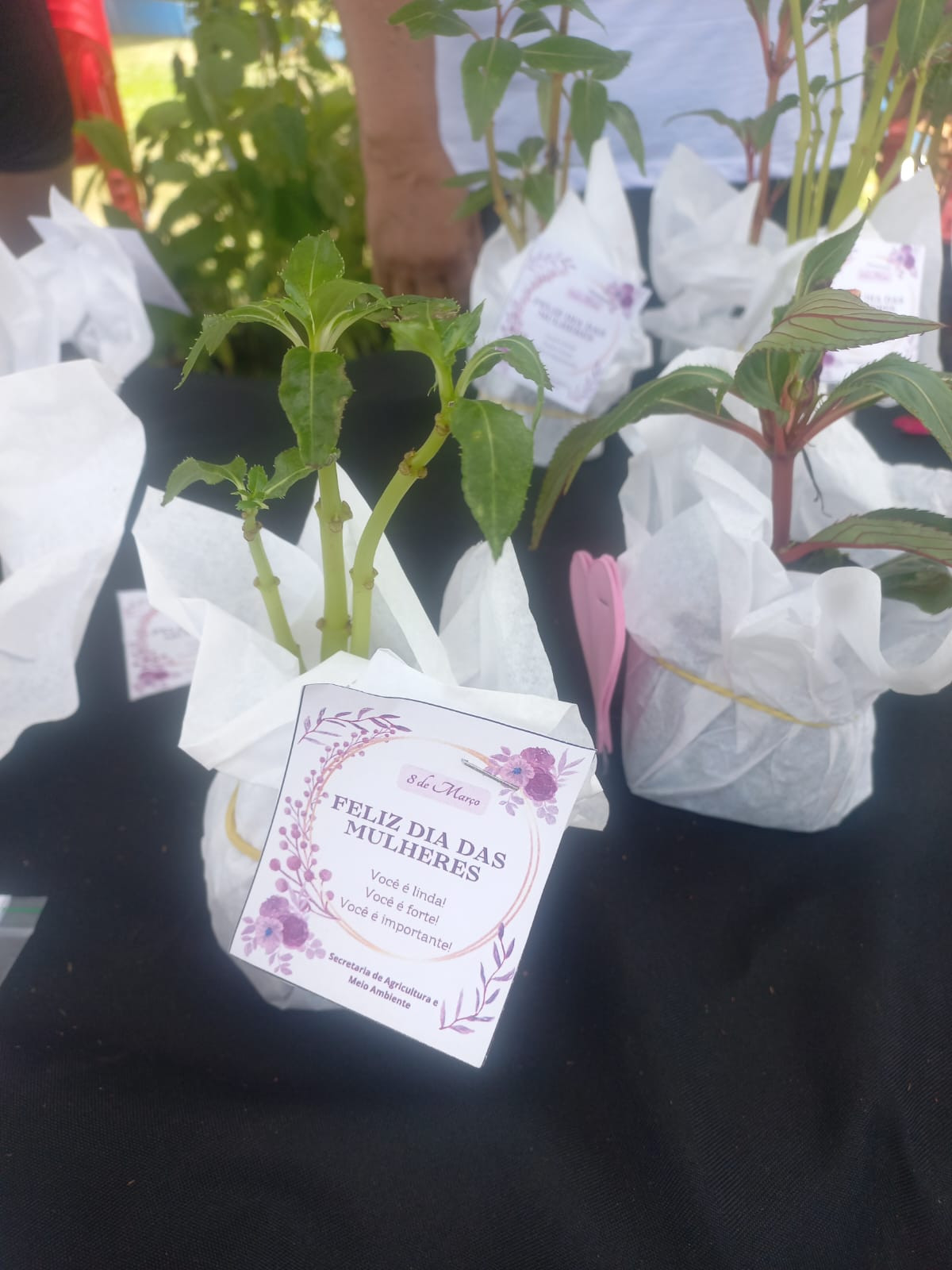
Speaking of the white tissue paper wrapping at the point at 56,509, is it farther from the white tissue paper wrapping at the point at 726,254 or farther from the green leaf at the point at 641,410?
the white tissue paper wrapping at the point at 726,254

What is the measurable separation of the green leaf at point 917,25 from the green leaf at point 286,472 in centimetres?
59

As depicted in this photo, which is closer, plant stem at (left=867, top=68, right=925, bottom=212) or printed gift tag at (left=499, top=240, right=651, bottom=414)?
plant stem at (left=867, top=68, right=925, bottom=212)

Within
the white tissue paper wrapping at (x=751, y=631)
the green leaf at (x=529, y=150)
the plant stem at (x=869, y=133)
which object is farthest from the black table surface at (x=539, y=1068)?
the green leaf at (x=529, y=150)

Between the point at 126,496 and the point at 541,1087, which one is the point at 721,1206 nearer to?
the point at 541,1087

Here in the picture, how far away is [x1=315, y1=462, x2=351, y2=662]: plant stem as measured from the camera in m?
0.41

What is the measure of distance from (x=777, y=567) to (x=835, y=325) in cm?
16

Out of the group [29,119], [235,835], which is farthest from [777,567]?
[29,119]

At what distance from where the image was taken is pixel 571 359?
85 centimetres

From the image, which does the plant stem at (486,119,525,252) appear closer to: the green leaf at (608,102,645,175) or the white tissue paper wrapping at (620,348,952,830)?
the green leaf at (608,102,645,175)

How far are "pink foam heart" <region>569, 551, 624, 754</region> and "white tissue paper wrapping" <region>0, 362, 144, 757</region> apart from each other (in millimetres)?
297

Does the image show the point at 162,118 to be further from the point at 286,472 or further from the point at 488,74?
the point at 286,472

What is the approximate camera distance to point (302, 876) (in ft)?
1.44

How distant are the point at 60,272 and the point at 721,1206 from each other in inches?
36.6

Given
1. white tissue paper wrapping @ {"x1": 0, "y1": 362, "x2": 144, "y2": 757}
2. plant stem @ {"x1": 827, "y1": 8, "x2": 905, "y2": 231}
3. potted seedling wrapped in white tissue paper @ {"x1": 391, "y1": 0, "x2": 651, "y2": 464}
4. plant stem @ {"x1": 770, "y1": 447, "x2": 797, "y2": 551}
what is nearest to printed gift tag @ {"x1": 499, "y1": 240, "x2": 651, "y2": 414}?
potted seedling wrapped in white tissue paper @ {"x1": 391, "y1": 0, "x2": 651, "y2": 464}
